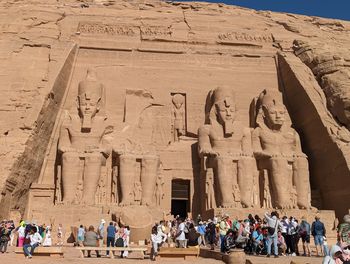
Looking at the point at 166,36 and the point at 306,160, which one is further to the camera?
the point at 166,36

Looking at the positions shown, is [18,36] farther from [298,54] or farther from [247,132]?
[298,54]

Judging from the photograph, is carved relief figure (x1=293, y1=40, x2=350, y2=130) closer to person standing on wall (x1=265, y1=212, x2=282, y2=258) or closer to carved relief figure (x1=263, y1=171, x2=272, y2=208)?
carved relief figure (x1=263, y1=171, x2=272, y2=208)

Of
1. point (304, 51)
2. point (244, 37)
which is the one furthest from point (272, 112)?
point (244, 37)

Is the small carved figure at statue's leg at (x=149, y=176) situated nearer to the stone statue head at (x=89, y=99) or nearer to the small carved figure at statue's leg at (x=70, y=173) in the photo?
the small carved figure at statue's leg at (x=70, y=173)

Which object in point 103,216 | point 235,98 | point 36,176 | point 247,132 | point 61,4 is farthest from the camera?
point 61,4

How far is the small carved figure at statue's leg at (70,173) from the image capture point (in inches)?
487

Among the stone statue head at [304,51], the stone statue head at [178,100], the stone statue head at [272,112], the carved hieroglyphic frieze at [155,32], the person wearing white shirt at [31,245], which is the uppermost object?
the carved hieroglyphic frieze at [155,32]

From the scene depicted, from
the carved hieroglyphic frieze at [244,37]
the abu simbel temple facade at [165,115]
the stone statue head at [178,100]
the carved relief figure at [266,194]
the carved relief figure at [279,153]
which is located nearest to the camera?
the abu simbel temple facade at [165,115]

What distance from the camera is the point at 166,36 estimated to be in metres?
15.7

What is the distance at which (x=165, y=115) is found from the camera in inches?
583

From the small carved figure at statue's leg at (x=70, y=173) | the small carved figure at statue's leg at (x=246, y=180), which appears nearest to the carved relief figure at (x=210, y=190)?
the small carved figure at statue's leg at (x=246, y=180)

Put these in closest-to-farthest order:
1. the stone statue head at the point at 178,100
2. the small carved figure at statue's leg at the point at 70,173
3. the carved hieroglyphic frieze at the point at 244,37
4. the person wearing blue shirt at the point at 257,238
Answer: the person wearing blue shirt at the point at 257,238 < the small carved figure at statue's leg at the point at 70,173 < the stone statue head at the point at 178,100 < the carved hieroglyphic frieze at the point at 244,37

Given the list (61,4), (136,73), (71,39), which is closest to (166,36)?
(136,73)

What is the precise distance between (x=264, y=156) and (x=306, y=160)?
A: 118 centimetres
